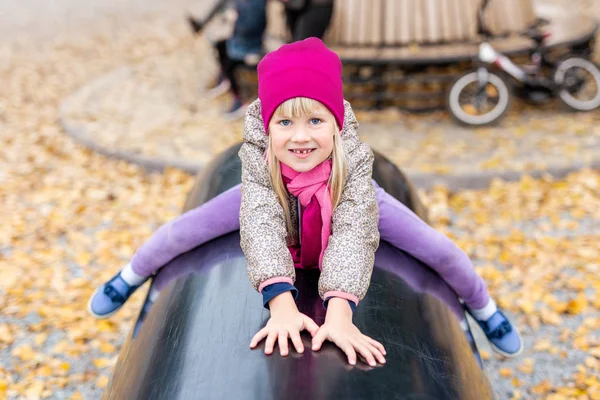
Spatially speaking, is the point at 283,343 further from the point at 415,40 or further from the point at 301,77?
the point at 415,40

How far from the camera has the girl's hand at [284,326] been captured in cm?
171

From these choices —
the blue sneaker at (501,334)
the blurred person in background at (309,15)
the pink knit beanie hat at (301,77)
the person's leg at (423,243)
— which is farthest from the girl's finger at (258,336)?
the blurred person in background at (309,15)

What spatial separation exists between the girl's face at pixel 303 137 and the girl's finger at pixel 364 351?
570mm

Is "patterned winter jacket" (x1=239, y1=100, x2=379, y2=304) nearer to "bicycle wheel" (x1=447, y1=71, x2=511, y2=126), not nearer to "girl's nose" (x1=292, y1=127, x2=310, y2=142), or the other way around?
"girl's nose" (x1=292, y1=127, x2=310, y2=142)

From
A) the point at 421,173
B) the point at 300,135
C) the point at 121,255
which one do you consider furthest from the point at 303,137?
the point at 421,173

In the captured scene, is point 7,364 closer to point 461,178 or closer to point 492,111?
point 461,178

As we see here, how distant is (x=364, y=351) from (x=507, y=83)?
5.45 meters

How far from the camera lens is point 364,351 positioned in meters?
1.71

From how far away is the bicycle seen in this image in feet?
21.2

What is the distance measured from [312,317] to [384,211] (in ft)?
2.26

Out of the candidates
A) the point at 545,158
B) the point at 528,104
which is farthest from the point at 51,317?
the point at 528,104

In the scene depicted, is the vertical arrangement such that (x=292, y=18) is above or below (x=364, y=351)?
below

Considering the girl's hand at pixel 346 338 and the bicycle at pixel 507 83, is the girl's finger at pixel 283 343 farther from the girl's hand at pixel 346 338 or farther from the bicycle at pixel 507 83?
the bicycle at pixel 507 83

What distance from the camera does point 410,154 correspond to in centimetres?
593
